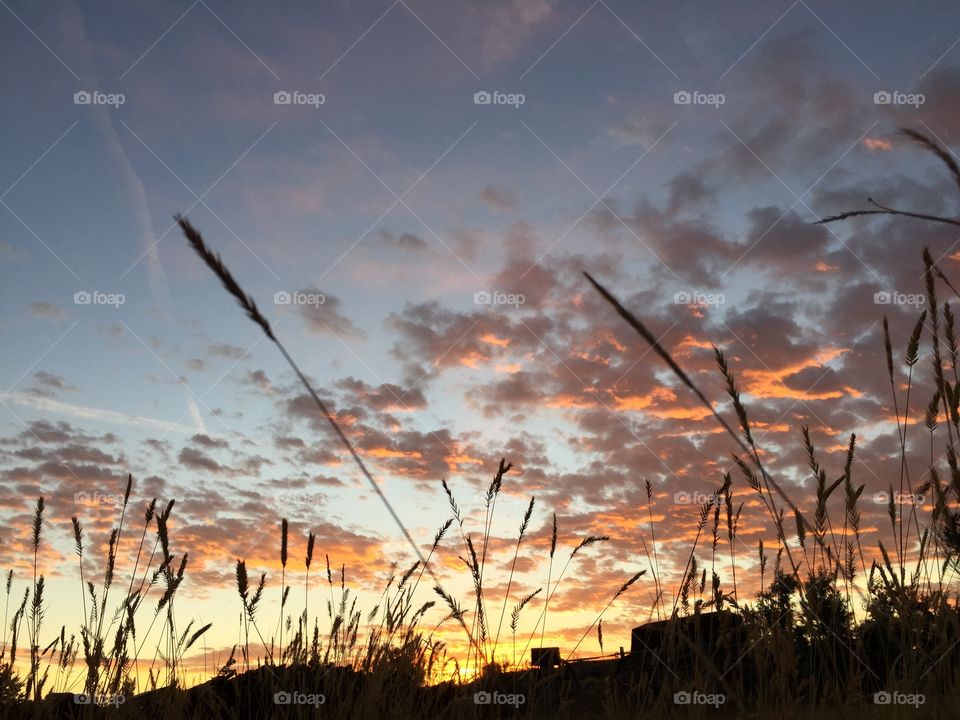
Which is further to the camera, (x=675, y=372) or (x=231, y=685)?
(x=231, y=685)

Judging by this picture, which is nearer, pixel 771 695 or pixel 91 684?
pixel 91 684

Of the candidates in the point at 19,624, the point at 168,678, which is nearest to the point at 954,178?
the point at 168,678

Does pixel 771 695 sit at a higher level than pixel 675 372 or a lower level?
lower

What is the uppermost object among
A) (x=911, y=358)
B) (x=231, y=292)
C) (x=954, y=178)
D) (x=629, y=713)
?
(x=954, y=178)

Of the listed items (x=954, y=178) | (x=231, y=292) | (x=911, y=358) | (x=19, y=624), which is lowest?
(x=19, y=624)

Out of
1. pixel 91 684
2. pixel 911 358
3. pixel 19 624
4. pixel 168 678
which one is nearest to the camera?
pixel 911 358

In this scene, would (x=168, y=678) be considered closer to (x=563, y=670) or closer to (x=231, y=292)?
(x=563, y=670)

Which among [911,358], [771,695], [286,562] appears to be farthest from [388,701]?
[911,358]

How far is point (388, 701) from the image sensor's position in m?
4.47

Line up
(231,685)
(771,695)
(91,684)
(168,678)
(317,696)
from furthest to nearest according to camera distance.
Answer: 1. (231,685)
2. (168,678)
3. (317,696)
4. (771,695)
5. (91,684)

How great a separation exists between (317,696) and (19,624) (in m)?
1.97

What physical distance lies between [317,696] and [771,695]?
7.45 ft

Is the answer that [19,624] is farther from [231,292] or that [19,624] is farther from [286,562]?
[231,292]

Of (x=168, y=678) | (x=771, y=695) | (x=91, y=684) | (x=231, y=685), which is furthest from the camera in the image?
(x=231, y=685)
